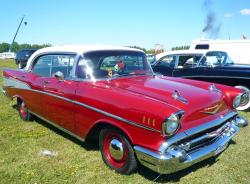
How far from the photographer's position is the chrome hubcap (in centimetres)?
377

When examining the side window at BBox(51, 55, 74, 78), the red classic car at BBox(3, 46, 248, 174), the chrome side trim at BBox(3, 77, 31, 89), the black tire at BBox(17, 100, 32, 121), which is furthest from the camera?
the black tire at BBox(17, 100, 32, 121)

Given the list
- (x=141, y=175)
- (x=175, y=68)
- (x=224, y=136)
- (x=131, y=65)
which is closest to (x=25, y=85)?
(x=131, y=65)

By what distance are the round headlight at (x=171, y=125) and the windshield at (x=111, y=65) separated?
152 cm

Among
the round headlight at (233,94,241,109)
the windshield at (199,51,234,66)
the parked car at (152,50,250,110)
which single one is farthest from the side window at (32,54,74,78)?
the windshield at (199,51,234,66)

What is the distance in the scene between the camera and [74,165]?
426 cm

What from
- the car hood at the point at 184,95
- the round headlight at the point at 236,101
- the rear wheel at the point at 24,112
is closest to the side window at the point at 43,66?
the rear wheel at the point at 24,112

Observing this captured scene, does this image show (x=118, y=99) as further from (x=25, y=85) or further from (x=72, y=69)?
(x=25, y=85)

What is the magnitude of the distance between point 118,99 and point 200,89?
1.28m

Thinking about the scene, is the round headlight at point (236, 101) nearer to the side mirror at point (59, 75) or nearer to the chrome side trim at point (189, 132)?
the chrome side trim at point (189, 132)

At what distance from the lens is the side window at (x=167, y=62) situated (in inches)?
346

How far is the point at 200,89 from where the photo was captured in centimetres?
429

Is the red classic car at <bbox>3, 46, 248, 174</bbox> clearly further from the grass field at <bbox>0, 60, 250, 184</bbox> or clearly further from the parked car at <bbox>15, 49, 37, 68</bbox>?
the parked car at <bbox>15, 49, 37, 68</bbox>

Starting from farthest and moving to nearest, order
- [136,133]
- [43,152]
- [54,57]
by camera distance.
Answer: [54,57], [43,152], [136,133]

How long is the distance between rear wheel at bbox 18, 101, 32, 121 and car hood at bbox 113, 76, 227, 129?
2540mm
